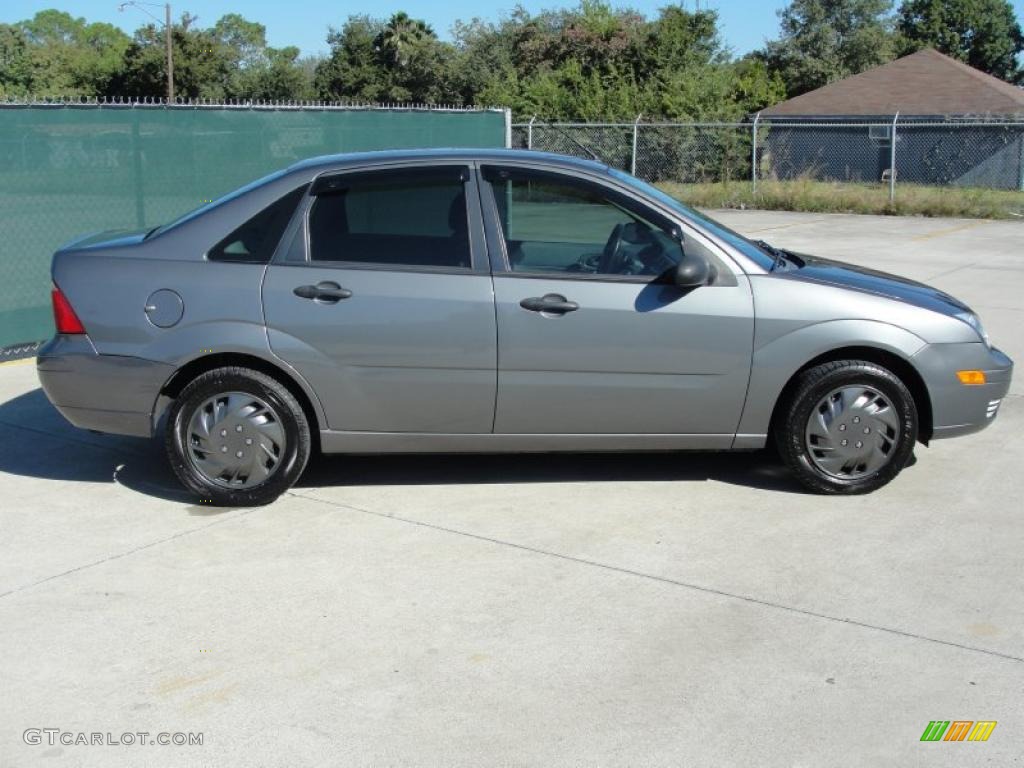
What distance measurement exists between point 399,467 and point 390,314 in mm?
1201

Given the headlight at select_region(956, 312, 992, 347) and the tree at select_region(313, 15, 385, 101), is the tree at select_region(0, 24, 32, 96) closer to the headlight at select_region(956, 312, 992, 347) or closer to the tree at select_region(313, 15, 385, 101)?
the tree at select_region(313, 15, 385, 101)

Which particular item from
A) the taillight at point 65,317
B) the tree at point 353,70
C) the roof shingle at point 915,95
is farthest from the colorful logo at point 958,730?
the tree at point 353,70

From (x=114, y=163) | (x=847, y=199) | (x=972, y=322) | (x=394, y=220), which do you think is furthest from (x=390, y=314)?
(x=847, y=199)

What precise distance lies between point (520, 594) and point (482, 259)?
1.76m

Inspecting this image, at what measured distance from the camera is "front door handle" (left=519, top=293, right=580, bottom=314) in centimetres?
573

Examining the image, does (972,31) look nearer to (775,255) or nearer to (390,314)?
(775,255)

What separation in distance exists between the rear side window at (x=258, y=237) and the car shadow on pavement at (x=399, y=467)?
1.23 meters

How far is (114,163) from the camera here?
10148 mm

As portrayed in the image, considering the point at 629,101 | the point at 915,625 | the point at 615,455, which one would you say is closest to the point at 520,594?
the point at 915,625

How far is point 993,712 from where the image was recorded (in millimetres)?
3918

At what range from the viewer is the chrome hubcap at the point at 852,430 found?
5.91 metres

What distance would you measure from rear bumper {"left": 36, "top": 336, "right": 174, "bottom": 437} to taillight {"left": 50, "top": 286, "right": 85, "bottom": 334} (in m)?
0.04

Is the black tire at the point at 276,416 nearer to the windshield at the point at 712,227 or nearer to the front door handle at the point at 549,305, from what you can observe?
the front door handle at the point at 549,305

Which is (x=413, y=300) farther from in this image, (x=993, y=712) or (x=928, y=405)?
(x=993, y=712)
